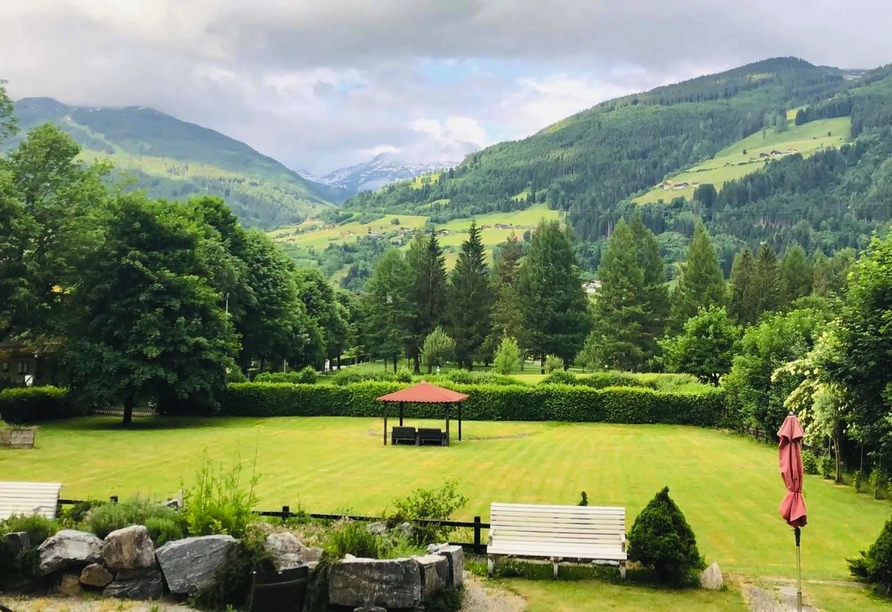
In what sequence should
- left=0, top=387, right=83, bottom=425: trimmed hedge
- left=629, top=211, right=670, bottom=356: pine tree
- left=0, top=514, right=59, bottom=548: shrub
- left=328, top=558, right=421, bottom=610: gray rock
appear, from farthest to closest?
left=629, top=211, right=670, bottom=356: pine tree → left=0, top=387, right=83, bottom=425: trimmed hedge → left=0, top=514, right=59, bottom=548: shrub → left=328, top=558, right=421, bottom=610: gray rock

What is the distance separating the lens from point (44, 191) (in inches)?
1499

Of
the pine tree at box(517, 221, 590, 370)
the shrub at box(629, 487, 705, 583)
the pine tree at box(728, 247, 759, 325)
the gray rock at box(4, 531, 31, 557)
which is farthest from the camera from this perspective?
the pine tree at box(728, 247, 759, 325)

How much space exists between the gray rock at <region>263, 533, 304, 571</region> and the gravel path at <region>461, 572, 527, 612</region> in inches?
93.6

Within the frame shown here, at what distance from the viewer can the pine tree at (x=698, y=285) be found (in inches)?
2790

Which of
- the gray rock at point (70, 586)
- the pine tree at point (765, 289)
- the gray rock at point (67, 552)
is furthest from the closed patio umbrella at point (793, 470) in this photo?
the pine tree at point (765, 289)

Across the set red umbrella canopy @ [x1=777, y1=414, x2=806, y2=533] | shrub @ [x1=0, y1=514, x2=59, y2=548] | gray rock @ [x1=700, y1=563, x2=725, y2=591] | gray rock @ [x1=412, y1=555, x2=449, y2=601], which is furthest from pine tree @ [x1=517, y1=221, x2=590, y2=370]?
shrub @ [x1=0, y1=514, x2=59, y2=548]

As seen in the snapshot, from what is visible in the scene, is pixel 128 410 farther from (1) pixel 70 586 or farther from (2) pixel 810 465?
(2) pixel 810 465

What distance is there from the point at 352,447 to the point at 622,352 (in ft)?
145

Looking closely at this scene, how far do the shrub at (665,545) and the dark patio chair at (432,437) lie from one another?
1980 cm

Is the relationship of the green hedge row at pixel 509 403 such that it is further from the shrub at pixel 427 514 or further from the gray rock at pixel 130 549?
the gray rock at pixel 130 549

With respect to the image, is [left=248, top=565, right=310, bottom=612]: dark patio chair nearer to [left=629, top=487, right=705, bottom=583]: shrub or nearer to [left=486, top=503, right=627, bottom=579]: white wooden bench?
[left=486, top=503, right=627, bottom=579]: white wooden bench

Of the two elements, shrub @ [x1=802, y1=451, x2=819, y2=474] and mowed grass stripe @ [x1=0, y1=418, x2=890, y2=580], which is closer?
mowed grass stripe @ [x1=0, y1=418, x2=890, y2=580]

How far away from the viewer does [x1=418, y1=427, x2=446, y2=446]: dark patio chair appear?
102 feet

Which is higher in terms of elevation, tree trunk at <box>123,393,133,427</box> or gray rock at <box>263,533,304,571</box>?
gray rock at <box>263,533,304,571</box>
